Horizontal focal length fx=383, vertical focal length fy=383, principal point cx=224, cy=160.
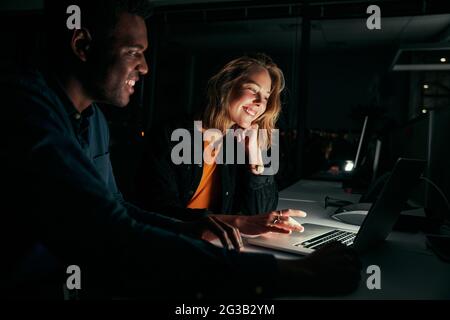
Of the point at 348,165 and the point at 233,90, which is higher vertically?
the point at 233,90

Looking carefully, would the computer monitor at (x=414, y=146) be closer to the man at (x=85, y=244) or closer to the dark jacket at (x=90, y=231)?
the man at (x=85, y=244)

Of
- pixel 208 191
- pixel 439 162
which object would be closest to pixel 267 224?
pixel 208 191

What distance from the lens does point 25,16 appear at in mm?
5398

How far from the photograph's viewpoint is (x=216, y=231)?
0.97 metres

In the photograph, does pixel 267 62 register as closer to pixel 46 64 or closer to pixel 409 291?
pixel 46 64

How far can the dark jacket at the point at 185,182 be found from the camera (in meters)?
1.77

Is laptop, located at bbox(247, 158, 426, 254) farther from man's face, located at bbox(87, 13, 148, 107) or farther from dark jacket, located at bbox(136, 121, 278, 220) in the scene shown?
dark jacket, located at bbox(136, 121, 278, 220)

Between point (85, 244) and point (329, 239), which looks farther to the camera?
point (329, 239)

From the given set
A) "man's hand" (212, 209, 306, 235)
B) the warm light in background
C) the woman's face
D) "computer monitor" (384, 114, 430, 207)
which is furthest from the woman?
the warm light in background

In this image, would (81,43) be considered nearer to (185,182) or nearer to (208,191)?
(185,182)

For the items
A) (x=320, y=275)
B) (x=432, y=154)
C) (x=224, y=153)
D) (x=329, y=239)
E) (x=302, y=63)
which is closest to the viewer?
(x=320, y=275)

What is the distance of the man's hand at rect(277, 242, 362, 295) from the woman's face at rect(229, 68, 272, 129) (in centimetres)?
142

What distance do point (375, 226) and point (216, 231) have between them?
0.43 metres

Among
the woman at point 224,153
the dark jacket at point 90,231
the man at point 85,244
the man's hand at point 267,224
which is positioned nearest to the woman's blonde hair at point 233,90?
the woman at point 224,153
